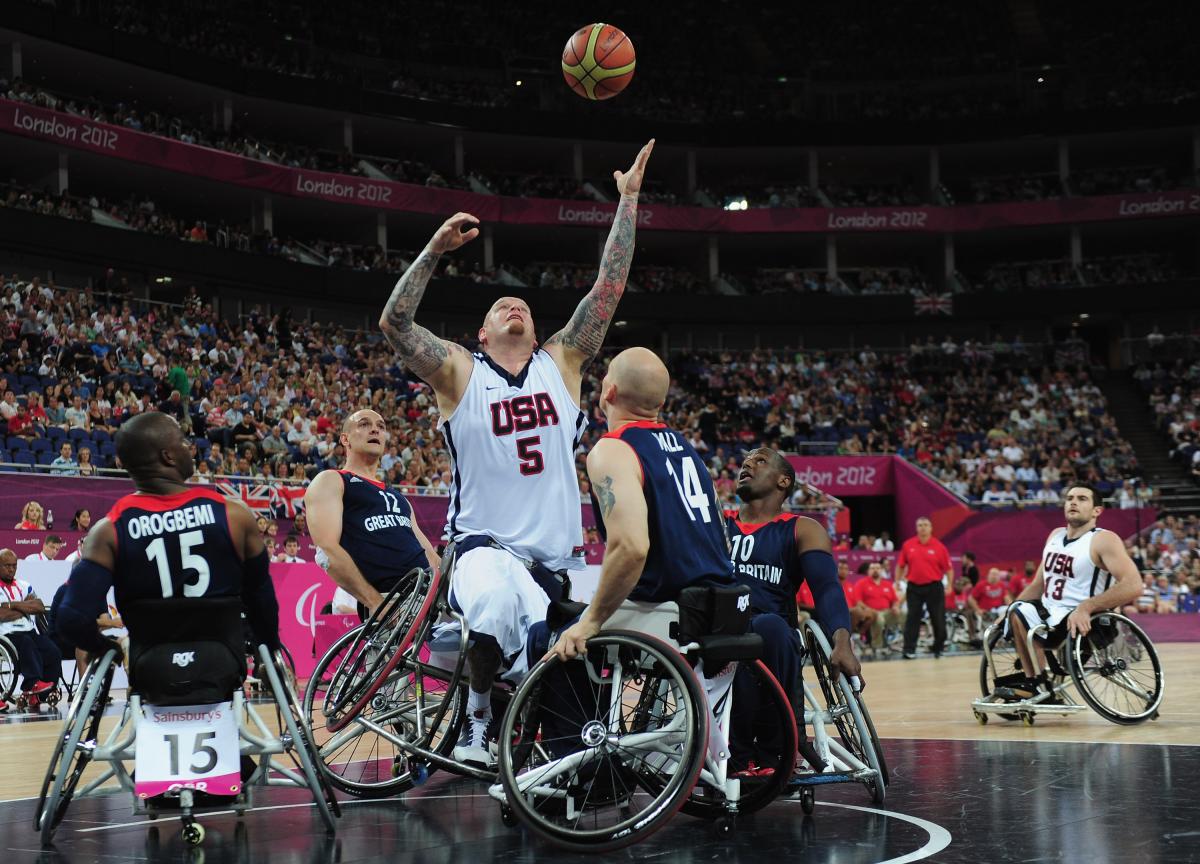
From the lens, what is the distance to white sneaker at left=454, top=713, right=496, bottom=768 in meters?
6.18

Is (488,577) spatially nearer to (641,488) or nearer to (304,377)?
(641,488)

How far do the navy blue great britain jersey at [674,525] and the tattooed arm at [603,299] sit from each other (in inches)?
46.5

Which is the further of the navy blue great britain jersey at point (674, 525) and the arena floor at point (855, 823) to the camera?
the navy blue great britain jersey at point (674, 525)

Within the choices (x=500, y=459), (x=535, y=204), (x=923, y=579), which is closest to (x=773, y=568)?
(x=500, y=459)

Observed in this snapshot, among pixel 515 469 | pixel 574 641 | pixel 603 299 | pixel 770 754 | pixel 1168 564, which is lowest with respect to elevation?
pixel 1168 564

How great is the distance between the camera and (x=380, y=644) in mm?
7004

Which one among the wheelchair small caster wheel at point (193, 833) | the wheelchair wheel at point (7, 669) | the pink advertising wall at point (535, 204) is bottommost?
the wheelchair wheel at point (7, 669)

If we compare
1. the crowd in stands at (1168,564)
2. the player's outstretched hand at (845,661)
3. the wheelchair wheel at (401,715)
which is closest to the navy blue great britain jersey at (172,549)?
the wheelchair wheel at (401,715)

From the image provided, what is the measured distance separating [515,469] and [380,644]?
134cm

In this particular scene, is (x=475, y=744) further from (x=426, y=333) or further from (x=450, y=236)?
(x=450, y=236)

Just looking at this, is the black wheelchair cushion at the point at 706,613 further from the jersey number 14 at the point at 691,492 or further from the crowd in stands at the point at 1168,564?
the crowd in stands at the point at 1168,564

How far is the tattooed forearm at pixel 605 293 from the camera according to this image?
22.5ft

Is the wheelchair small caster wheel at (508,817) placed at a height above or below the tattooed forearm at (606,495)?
below

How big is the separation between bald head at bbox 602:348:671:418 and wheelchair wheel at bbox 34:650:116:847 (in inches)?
99.3
